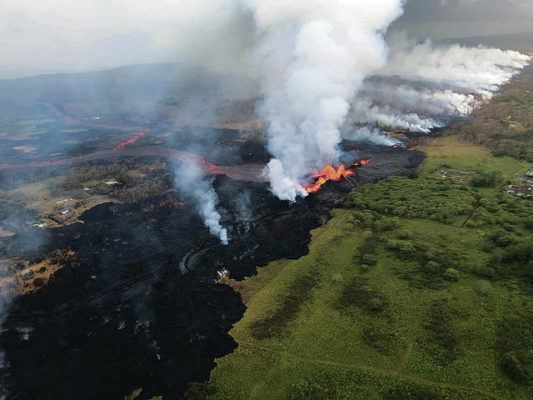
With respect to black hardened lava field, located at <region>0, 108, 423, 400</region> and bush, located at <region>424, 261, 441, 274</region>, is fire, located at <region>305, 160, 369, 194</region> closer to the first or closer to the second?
black hardened lava field, located at <region>0, 108, 423, 400</region>

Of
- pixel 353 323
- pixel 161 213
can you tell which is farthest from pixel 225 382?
pixel 161 213

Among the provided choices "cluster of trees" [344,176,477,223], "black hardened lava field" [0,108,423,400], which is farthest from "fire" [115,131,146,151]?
"cluster of trees" [344,176,477,223]

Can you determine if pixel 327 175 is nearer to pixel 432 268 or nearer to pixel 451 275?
pixel 432 268

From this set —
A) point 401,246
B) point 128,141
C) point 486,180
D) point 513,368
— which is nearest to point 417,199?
point 486,180

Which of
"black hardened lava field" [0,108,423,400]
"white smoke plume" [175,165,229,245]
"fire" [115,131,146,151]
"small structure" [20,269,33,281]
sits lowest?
"fire" [115,131,146,151]

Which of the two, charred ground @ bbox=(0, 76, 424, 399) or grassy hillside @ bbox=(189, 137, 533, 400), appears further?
charred ground @ bbox=(0, 76, 424, 399)

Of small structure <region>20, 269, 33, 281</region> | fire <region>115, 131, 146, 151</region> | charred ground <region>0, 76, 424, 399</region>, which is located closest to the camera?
charred ground <region>0, 76, 424, 399</region>

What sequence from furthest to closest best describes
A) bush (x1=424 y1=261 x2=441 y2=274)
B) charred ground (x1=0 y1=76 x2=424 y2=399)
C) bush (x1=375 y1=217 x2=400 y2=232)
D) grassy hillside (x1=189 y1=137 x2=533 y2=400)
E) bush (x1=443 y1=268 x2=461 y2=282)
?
bush (x1=375 y1=217 x2=400 y2=232) → bush (x1=424 y1=261 x2=441 y2=274) → bush (x1=443 y1=268 x2=461 y2=282) → charred ground (x1=0 y1=76 x2=424 y2=399) → grassy hillside (x1=189 y1=137 x2=533 y2=400)

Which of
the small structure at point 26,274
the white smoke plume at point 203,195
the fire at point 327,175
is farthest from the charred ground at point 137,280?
the small structure at point 26,274
